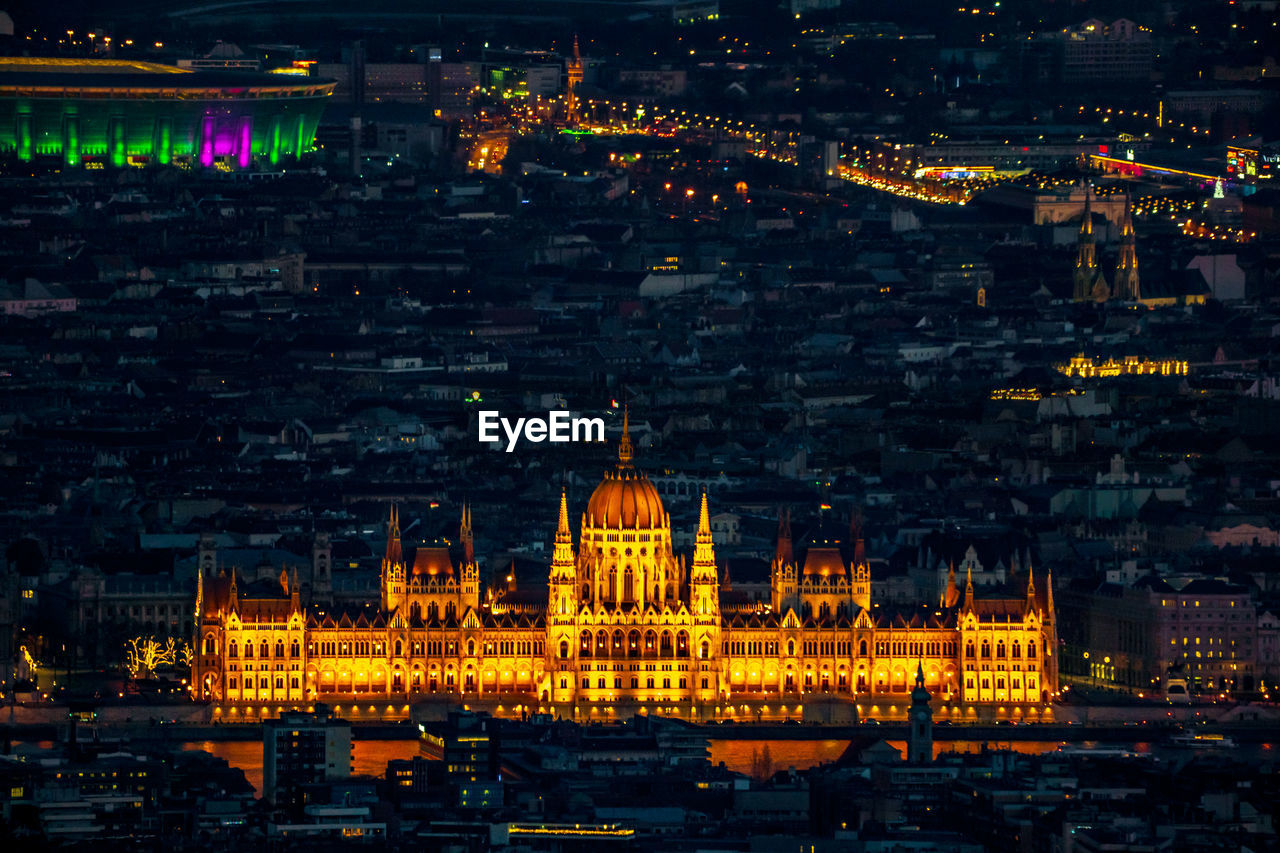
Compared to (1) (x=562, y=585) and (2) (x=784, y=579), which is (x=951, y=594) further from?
(1) (x=562, y=585)

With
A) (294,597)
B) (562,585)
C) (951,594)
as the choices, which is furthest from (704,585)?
(294,597)

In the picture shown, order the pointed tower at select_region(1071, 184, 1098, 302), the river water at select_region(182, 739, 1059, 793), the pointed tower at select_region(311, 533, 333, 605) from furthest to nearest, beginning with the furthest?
1. the pointed tower at select_region(1071, 184, 1098, 302)
2. the pointed tower at select_region(311, 533, 333, 605)
3. the river water at select_region(182, 739, 1059, 793)

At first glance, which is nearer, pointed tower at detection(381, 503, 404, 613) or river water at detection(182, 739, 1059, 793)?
river water at detection(182, 739, 1059, 793)

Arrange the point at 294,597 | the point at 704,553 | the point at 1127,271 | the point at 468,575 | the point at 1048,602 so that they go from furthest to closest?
the point at 1127,271 → the point at 468,575 → the point at 704,553 → the point at 1048,602 → the point at 294,597

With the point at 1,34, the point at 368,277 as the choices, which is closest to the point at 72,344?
the point at 368,277

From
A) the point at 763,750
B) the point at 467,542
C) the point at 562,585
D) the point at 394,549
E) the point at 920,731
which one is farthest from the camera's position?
the point at 467,542

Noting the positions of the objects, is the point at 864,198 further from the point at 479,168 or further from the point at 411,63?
the point at 411,63

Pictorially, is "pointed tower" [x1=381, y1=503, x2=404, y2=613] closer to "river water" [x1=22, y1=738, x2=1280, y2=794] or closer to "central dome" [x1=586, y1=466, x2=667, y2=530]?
"central dome" [x1=586, y1=466, x2=667, y2=530]

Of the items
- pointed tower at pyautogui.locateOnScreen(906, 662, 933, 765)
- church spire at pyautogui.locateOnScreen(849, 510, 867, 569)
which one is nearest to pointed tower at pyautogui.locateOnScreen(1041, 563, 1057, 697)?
church spire at pyautogui.locateOnScreen(849, 510, 867, 569)
